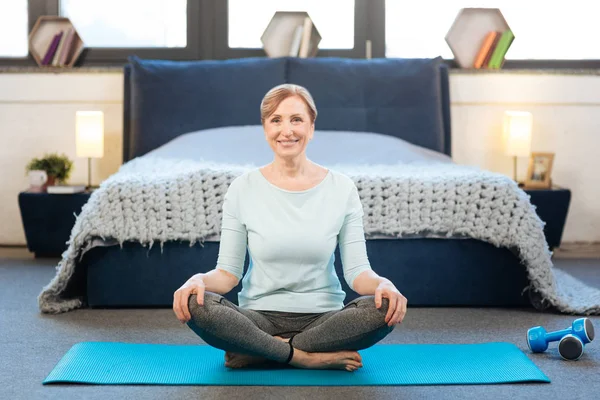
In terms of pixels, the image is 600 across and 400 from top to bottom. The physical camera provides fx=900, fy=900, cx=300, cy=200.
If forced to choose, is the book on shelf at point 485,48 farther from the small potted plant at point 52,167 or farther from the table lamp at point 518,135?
the small potted plant at point 52,167

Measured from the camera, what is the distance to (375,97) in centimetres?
446

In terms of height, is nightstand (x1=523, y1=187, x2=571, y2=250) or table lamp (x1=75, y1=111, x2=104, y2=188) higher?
table lamp (x1=75, y1=111, x2=104, y2=188)

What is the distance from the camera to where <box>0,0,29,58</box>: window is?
15.9 feet

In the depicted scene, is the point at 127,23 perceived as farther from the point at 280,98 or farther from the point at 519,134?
the point at 280,98

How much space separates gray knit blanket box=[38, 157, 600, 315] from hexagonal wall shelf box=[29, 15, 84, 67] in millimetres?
1736

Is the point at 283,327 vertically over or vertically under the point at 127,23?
under

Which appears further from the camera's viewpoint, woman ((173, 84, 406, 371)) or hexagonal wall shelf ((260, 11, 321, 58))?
hexagonal wall shelf ((260, 11, 321, 58))

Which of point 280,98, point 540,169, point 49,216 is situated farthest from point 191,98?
point 280,98

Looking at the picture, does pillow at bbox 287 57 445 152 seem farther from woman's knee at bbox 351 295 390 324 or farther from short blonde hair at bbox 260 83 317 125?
woman's knee at bbox 351 295 390 324

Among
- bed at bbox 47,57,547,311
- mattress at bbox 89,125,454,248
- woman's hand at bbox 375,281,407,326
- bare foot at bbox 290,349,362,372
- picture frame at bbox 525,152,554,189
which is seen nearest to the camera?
woman's hand at bbox 375,281,407,326

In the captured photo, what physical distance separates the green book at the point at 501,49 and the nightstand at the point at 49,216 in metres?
2.18

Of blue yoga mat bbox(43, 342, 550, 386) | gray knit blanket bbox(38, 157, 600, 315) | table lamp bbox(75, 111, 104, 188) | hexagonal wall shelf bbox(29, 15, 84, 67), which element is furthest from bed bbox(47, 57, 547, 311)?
blue yoga mat bbox(43, 342, 550, 386)

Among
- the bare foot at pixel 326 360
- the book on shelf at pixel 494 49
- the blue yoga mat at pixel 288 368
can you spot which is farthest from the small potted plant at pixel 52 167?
the bare foot at pixel 326 360

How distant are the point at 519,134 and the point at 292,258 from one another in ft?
8.12
